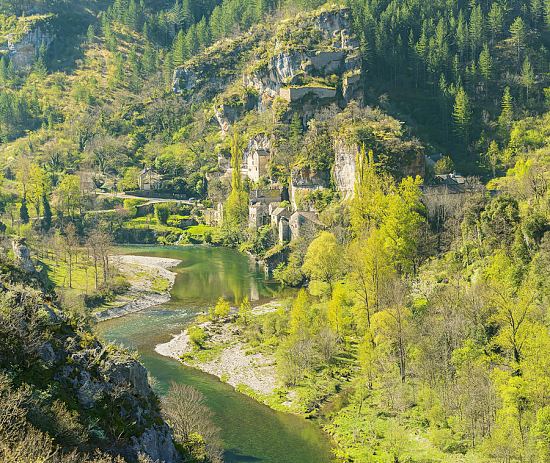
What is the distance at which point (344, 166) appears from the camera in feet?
254

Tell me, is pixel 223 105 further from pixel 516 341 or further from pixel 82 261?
pixel 516 341

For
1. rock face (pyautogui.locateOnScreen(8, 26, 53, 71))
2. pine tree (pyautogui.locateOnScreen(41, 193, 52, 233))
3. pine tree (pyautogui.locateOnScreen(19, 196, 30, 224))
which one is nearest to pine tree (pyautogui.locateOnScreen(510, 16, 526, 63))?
pine tree (pyautogui.locateOnScreen(41, 193, 52, 233))

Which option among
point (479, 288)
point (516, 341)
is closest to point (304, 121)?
point (479, 288)

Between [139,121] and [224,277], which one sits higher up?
[139,121]

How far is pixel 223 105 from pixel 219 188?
687 inches

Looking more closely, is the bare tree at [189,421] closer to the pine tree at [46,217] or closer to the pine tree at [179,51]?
the pine tree at [46,217]

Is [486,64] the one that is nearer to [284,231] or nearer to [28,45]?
[284,231]

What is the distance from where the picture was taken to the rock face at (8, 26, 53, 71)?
14900 cm

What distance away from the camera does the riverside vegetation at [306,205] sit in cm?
2323

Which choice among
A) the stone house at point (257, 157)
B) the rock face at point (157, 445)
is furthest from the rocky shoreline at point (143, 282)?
the rock face at point (157, 445)

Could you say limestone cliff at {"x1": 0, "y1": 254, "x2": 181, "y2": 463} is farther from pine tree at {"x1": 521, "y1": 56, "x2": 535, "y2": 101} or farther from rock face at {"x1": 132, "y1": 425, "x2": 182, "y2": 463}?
pine tree at {"x1": 521, "y1": 56, "x2": 535, "y2": 101}

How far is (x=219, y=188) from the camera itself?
335 ft

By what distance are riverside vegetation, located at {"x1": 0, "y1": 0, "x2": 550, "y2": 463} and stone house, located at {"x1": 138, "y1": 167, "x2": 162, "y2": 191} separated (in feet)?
1.21

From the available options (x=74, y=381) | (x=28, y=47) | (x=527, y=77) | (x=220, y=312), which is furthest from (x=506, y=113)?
(x=28, y=47)
